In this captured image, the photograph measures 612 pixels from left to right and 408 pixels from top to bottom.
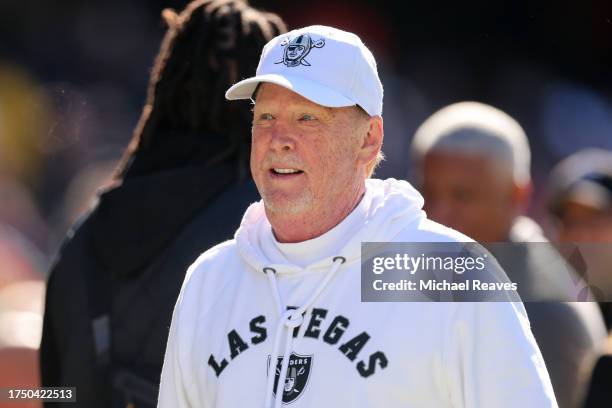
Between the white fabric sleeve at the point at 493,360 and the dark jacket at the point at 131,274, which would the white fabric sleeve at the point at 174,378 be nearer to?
the dark jacket at the point at 131,274

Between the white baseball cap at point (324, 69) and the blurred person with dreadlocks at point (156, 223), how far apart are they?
0.69 meters

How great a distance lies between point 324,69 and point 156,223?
923mm

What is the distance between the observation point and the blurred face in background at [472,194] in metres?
4.04

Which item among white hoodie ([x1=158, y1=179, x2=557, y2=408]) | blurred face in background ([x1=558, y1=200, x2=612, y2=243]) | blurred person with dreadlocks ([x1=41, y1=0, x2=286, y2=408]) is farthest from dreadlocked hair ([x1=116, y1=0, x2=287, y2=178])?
blurred face in background ([x1=558, y1=200, x2=612, y2=243])

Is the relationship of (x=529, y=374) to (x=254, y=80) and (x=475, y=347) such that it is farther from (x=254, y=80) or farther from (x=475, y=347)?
(x=254, y=80)

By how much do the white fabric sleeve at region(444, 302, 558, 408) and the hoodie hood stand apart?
0.95 ft

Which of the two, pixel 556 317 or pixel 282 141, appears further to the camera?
pixel 556 317

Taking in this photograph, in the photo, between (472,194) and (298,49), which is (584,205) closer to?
(472,194)

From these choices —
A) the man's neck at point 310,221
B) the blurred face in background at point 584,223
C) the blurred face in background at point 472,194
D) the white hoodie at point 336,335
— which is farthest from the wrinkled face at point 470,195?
the man's neck at point 310,221

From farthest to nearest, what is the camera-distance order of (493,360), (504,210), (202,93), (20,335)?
1. (20,335)
2. (504,210)
3. (202,93)
4. (493,360)

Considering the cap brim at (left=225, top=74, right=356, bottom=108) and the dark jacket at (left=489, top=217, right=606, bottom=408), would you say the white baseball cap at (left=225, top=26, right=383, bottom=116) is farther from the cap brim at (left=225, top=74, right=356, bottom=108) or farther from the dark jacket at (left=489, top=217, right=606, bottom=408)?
the dark jacket at (left=489, top=217, right=606, bottom=408)

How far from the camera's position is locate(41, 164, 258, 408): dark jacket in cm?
332

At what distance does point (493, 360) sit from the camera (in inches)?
94.3

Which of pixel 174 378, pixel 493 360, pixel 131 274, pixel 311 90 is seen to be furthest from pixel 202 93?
pixel 493 360
